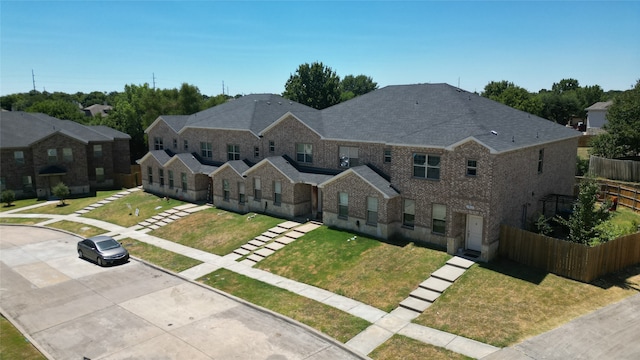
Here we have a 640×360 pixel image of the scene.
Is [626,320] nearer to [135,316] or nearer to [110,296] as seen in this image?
[135,316]

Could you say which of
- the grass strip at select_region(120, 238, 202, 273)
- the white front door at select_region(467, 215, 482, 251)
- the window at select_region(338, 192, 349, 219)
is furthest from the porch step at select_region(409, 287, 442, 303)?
the grass strip at select_region(120, 238, 202, 273)

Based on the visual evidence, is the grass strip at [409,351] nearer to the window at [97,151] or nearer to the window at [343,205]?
the window at [343,205]

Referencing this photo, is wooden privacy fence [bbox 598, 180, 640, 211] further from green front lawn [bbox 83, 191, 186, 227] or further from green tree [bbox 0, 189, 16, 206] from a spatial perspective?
green tree [bbox 0, 189, 16, 206]

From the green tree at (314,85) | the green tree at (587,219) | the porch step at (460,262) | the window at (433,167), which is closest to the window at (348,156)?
the window at (433,167)

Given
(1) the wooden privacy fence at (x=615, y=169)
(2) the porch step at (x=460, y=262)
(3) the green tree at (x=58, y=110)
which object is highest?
(3) the green tree at (x=58, y=110)

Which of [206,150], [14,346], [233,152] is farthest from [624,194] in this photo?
[14,346]

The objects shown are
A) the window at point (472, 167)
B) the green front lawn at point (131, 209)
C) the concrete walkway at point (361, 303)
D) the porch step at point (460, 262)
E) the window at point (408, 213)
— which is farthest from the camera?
the green front lawn at point (131, 209)
